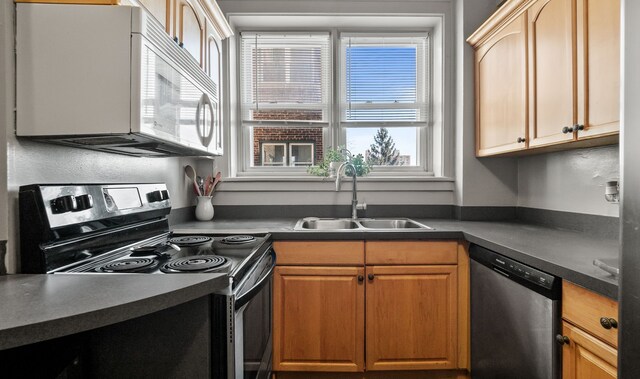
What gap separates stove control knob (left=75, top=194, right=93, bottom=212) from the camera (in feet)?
3.52

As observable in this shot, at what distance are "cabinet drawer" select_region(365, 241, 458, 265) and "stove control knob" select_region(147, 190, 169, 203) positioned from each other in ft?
3.52

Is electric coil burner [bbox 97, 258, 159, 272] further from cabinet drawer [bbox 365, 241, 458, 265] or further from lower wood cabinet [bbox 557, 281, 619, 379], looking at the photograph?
lower wood cabinet [bbox 557, 281, 619, 379]

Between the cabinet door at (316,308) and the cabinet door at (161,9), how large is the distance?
1.25 m

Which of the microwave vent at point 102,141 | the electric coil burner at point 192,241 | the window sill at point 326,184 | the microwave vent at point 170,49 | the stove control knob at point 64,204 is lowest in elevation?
the electric coil burner at point 192,241

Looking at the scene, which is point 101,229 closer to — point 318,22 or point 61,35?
point 61,35

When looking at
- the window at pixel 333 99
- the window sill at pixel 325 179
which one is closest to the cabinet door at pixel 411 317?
the window sill at pixel 325 179

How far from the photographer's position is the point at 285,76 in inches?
102

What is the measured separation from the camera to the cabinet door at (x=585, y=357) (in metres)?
0.91

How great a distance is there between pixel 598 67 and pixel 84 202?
1.92m

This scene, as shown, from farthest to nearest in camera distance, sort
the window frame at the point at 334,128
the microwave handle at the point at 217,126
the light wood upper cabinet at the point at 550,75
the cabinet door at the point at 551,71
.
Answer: the window frame at the point at 334,128 < the microwave handle at the point at 217,126 < the cabinet door at the point at 551,71 < the light wood upper cabinet at the point at 550,75

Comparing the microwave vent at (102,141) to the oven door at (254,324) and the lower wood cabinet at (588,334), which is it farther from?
the lower wood cabinet at (588,334)

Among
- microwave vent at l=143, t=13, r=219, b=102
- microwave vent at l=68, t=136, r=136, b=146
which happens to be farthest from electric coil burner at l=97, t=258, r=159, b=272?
microwave vent at l=143, t=13, r=219, b=102

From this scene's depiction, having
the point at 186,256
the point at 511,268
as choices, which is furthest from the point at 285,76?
the point at 511,268

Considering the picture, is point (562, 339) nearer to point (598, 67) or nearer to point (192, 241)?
point (598, 67)
